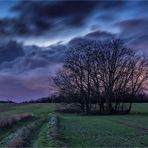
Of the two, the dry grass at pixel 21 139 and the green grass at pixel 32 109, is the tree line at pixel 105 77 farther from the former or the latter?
the dry grass at pixel 21 139

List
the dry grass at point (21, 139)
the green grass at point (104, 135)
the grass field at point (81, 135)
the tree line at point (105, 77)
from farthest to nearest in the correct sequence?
the tree line at point (105, 77) → the green grass at point (104, 135) → the grass field at point (81, 135) → the dry grass at point (21, 139)

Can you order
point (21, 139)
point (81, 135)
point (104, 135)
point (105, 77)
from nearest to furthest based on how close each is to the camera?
point (21, 139)
point (81, 135)
point (104, 135)
point (105, 77)

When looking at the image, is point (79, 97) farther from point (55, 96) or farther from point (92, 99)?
point (55, 96)

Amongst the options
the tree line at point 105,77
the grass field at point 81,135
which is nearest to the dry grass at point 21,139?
the grass field at point 81,135

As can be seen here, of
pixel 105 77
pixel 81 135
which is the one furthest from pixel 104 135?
pixel 105 77

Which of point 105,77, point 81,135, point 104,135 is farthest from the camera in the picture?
point 105,77

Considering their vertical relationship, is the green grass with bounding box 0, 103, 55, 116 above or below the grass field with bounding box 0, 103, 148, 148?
above

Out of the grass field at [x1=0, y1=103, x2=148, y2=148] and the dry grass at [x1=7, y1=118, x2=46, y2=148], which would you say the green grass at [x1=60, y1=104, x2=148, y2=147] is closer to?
the grass field at [x1=0, y1=103, x2=148, y2=148]

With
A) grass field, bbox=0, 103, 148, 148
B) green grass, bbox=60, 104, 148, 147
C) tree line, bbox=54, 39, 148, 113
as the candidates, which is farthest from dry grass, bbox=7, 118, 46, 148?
tree line, bbox=54, 39, 148, 113

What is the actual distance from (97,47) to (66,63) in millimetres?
8838

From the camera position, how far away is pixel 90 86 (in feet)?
299

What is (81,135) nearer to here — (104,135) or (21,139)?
(104,135)

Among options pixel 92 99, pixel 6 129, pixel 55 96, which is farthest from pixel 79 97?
pixel 6 129

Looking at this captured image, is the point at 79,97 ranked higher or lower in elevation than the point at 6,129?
higher
